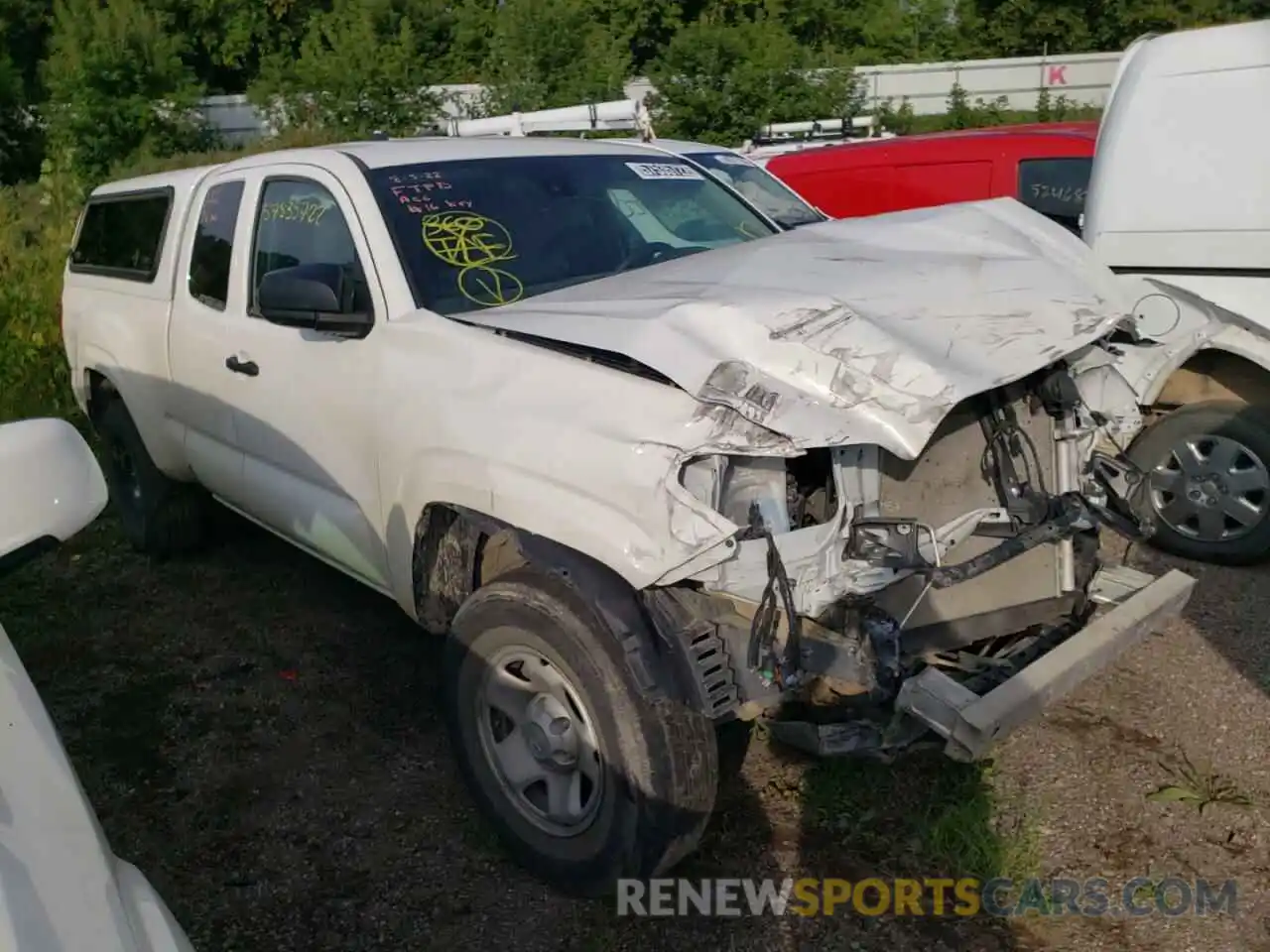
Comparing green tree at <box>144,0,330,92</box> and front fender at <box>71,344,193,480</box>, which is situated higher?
green tree at <box>144,0,330,92</box>

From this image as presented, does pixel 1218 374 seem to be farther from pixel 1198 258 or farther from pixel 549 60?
pixel 549 60

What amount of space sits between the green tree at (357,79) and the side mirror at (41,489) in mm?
18612

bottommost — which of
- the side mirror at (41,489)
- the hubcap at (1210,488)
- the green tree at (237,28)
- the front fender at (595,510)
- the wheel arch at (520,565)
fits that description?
the hubcap at (1210,488)

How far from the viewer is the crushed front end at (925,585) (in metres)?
2.61

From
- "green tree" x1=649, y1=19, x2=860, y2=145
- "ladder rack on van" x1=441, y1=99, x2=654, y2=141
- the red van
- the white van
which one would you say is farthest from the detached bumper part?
"green tree" x1=649, y1=19, x2=860, y2=145

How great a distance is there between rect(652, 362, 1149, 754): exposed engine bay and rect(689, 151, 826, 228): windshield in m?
3.68

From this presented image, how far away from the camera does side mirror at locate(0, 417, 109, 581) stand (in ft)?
5.27

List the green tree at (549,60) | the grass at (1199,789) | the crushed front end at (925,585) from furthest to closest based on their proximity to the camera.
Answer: the green tree at (549,60) < the grass at (1199,789) < the crushed front end at (925,585)

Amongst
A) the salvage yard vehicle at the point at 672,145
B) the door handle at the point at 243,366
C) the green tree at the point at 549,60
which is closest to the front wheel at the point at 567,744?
the door handle at the point at 243,366

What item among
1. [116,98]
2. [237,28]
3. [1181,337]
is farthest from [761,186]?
[237,28]

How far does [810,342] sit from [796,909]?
1525 millimetres

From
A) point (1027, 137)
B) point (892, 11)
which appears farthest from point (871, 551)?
point (892, 11)

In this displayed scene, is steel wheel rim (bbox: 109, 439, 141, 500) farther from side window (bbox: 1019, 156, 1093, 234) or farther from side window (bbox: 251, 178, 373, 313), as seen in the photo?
side window (bbox: 1019, 156, 1093, 234)

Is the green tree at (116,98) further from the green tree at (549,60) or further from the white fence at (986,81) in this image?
the green tree at (549,60)
